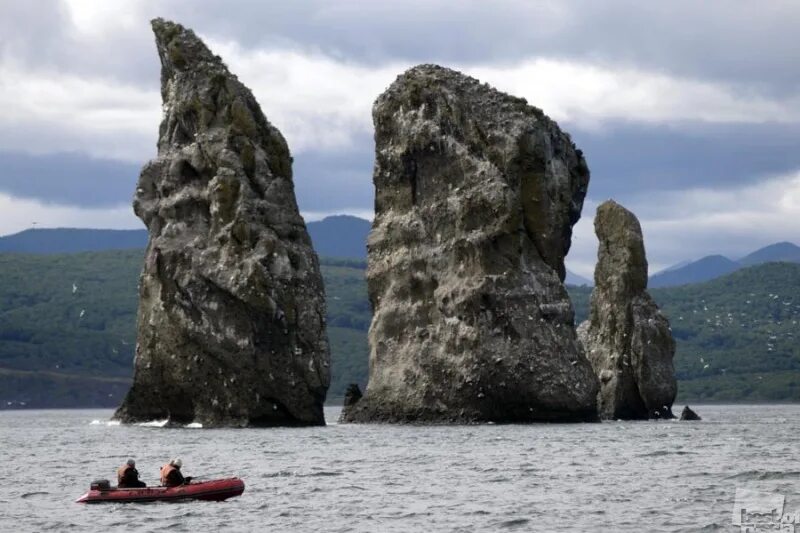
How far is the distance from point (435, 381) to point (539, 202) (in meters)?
12.5

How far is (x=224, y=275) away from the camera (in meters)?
89.4

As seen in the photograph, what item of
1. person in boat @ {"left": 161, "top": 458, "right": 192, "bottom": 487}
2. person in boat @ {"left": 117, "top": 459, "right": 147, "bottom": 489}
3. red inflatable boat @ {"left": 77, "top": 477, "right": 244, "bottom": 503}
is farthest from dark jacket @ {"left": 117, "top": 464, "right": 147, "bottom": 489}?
person in boat @ {"left": 161, "top": 458, "right": 192, "bottom": 487}

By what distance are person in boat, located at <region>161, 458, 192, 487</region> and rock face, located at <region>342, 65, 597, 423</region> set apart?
4043 cm

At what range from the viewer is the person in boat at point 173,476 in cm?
5406

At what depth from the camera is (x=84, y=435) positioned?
323 ft

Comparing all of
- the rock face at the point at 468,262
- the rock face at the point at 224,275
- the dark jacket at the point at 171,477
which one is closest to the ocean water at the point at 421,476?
the dark jacket at the point at 171,477

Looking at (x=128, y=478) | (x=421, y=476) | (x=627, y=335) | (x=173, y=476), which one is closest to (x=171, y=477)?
(x=173, y=476)

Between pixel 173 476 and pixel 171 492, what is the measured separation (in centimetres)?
52

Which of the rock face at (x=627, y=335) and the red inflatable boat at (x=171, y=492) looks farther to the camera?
the rock face at (x=627, y=335)

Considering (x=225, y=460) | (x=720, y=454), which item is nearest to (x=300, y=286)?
(x=225, y=460)

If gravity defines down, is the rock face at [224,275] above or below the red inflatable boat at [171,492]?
above

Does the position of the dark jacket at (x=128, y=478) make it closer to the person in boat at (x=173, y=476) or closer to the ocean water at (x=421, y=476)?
the ocean water at (x=421, y=476)

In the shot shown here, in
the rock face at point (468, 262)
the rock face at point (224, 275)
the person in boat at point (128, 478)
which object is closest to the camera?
the person in boat at point (128, 478)

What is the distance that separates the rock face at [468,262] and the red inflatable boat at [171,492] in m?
40.3
